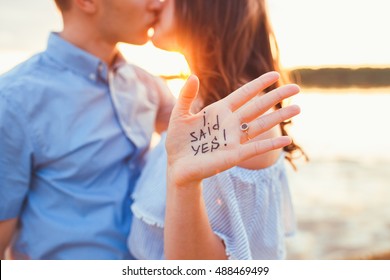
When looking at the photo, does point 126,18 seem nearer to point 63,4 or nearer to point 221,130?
point 63,4

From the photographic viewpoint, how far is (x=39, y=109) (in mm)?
1519

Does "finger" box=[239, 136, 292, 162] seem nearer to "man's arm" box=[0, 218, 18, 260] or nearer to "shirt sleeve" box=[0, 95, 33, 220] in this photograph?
"shirt sleeve" box=[0, 95, 33, 220]

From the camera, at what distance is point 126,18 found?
171cm

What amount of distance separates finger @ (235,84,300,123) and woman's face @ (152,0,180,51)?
2.05ft

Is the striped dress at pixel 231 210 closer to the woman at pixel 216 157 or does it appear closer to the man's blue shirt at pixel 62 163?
the woman at pixel 216 157

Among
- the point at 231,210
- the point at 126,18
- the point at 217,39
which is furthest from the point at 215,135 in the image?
the point at 126,18

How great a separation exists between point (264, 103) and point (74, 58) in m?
0.85

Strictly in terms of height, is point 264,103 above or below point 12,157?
above

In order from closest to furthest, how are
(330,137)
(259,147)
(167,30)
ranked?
(259,147) → (167,30) → (330,137)
